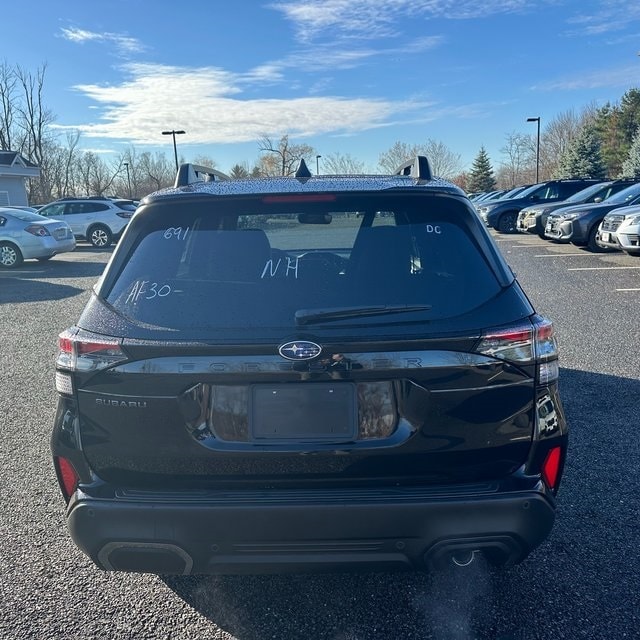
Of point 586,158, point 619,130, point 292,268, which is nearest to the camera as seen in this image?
point 292,268

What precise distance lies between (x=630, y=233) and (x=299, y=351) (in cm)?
1187

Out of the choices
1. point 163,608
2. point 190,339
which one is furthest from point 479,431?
point 163,608

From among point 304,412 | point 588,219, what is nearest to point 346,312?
point 304,412

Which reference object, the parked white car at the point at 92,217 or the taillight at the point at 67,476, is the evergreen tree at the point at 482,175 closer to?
the parked white car at the point at 92,217

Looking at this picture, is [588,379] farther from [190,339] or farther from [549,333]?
[190,339]

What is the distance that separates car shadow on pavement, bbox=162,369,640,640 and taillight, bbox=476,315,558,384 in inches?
42.0

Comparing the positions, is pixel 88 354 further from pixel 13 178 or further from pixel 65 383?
pixel 13 178

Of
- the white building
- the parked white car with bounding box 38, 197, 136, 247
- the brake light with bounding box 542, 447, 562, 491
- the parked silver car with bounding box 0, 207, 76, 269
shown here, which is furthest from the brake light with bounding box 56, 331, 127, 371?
the white building

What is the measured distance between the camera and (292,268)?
2178 mm

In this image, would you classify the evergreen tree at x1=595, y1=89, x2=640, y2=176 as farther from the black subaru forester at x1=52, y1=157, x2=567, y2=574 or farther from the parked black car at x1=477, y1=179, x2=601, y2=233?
the black subaru forester at x1=52, y1=157, x2=567, y2=574

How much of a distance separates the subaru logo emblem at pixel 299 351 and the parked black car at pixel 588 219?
14614 mm

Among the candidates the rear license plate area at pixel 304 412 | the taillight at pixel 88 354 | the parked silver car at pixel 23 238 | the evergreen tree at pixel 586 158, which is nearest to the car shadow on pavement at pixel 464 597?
the rear license plate area at pixel 304 412

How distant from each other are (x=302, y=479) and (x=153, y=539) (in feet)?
1.83

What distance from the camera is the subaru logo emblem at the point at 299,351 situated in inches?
77.0
